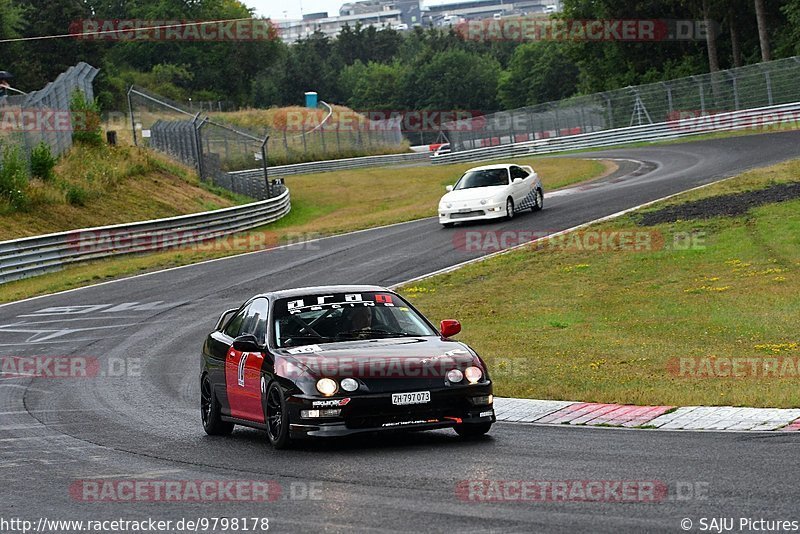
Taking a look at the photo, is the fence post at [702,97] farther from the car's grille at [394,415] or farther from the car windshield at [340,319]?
the car's grille at [394,415]

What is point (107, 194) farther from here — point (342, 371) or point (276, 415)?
point (342, 371)

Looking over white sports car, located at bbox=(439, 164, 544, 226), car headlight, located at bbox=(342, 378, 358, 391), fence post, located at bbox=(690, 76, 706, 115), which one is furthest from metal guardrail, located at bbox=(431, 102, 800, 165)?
car headlight, located at bbox=(342, 378, 358, 391)

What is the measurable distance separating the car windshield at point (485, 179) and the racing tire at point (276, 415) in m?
22.6

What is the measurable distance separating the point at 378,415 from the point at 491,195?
22.3m

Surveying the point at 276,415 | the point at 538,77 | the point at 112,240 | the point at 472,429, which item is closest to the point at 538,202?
the point at 112,240

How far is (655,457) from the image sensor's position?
8.57m

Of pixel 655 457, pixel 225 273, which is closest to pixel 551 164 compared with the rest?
pixel 225 273

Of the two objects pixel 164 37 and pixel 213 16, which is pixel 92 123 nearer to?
pixel 164 37

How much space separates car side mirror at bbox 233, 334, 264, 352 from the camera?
10.7 metres

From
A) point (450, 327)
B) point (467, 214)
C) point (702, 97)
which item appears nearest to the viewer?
point (450, 327)

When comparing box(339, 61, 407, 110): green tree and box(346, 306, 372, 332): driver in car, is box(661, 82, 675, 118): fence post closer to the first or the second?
box(346, 306, 372, 332): driver in car

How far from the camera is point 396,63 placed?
173 m

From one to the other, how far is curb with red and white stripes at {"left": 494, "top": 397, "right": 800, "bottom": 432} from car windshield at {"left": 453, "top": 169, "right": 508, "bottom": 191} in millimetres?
20769

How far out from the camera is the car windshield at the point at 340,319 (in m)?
10.8
